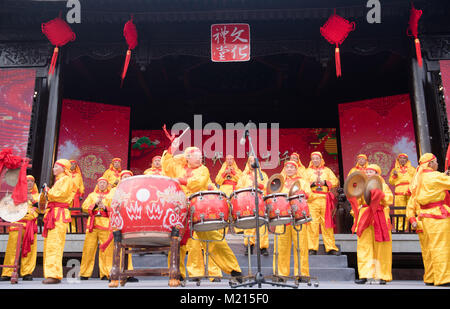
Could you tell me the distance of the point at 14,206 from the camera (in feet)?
16.4

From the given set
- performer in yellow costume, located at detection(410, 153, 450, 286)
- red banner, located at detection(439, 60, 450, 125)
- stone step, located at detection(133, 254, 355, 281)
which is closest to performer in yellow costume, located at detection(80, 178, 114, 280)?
stone step, located at detection(133, 254, 355, 281)

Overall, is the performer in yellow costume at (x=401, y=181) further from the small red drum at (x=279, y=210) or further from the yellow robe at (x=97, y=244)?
the yellow robe at (x=97, y=244)

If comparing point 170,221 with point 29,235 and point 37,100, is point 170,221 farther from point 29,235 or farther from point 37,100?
point 37,100

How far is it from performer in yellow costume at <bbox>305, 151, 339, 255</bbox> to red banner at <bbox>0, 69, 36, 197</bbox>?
5038mm

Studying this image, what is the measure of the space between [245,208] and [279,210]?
0.42m

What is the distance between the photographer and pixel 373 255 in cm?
493

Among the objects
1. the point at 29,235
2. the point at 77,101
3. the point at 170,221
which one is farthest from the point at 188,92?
the point at 170,221

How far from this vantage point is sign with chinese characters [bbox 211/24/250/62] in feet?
24.8

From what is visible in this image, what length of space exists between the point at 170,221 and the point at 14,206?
2463mm

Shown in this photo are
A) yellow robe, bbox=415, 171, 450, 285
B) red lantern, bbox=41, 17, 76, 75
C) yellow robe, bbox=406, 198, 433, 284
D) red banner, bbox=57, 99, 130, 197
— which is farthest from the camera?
red banner, bbox=57, 99, 130, 197

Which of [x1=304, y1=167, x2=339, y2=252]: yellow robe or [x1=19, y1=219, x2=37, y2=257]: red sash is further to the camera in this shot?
[x1=304, y1=167, x2=339, y2=252]: yellow robe

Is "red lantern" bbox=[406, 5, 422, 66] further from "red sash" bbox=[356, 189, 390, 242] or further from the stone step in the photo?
the stone step

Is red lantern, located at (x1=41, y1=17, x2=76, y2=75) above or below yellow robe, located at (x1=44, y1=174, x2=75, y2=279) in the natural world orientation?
above
